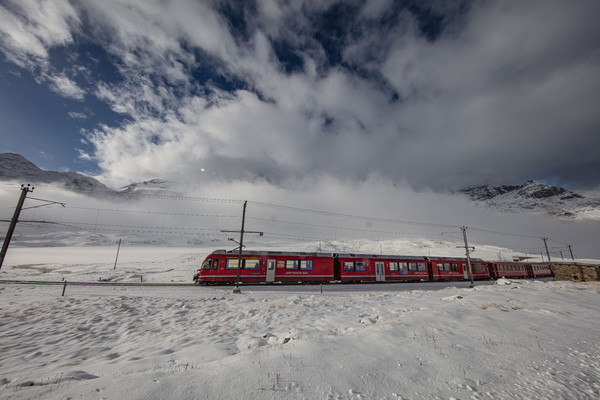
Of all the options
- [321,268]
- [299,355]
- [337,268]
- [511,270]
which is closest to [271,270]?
[321,268]

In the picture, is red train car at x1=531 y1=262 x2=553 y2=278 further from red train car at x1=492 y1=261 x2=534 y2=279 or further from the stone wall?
the stone wall

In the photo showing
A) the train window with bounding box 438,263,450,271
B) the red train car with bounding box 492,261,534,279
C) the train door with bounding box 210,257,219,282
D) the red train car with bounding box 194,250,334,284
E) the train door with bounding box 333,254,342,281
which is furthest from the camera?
the red train car with bounding box 492,261,534,279

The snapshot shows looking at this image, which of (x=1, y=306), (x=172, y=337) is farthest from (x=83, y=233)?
(x=172, y=337)

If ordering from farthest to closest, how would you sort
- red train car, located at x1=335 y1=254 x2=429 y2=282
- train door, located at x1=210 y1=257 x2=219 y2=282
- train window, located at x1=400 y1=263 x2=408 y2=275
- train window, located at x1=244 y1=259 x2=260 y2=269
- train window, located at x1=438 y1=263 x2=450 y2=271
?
train window, located at x1=438 y1=263 x2=450 y2=271 < train window, located at x1=400 y1=263 x2=408 y2=275 < red train car, located at x1=335 y1=254 x2=429 y2=282 < train window, located at x1=244 y1=259 x2=260 y2=269 < train door, located at x1=210 y1=257 x2=219 y2=282

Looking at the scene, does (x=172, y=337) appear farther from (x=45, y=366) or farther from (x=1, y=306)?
(x=1, y=306)

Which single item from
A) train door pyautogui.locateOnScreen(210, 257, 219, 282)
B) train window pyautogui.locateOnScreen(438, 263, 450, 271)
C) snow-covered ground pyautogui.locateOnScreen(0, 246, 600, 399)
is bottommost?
snow-covered ground pyautogui.locateOnScreen(0, 246, 600, 399)

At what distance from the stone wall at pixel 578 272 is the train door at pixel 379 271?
3410 centimetres

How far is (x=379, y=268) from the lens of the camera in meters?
30.6

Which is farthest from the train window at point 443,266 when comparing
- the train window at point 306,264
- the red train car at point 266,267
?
the train window at point 306,264

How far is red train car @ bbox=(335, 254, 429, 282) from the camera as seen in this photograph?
95.9 ft

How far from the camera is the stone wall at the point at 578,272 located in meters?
37.7

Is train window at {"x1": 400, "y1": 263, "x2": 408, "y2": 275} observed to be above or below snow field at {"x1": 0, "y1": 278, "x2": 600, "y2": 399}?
above

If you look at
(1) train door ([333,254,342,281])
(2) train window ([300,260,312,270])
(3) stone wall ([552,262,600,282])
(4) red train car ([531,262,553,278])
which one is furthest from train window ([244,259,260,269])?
(4) red train car ([531,262,553,278])

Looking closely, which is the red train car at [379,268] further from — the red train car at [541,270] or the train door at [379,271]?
the red train car at [541,270]
